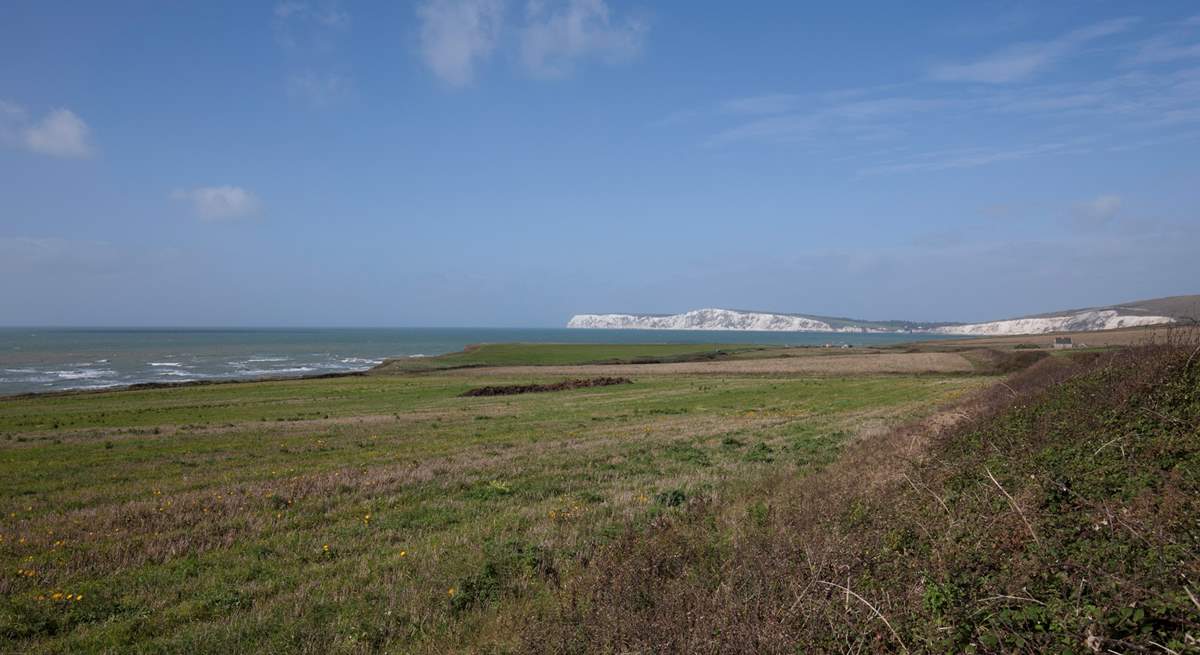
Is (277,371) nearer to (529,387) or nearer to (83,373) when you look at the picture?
(83,373)

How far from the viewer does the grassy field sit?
7.00 metres

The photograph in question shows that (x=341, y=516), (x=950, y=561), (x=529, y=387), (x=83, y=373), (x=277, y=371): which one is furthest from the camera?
(x=277, y=371)

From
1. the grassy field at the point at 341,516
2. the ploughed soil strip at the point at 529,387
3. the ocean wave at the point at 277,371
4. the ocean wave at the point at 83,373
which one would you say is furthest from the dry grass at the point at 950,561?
the ocean wave at the point at 83,373

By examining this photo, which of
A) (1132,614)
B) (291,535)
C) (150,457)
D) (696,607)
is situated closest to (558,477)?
(291,535)

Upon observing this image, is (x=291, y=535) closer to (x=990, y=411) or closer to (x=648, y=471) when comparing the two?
(x=648, y=471)

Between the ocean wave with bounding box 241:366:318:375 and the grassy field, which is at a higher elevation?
the grassy field

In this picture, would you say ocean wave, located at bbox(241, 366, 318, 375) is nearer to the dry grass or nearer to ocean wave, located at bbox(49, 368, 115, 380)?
ocean wave, located at bbox(49, 368, 115, 380)

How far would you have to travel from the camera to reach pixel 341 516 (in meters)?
11.3

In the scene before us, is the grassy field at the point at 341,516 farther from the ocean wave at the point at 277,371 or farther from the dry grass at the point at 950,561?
the ocean wave at the point at 277,371

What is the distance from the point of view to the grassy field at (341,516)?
7.00 m

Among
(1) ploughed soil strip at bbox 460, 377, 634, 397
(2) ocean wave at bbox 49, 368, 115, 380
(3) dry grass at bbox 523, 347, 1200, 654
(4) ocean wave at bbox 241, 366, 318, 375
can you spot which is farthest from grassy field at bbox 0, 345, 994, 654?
(2) ocean wave at bbox 49, 368, 115, 380

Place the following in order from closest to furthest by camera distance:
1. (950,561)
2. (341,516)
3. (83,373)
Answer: (950,561), (341,516), (83,373)

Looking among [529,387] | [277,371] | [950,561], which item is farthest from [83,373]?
[950,561]

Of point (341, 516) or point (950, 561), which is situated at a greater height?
point (950, 561)
